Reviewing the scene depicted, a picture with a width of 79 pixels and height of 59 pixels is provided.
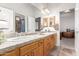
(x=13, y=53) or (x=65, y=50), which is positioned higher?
(x=13, y=53)

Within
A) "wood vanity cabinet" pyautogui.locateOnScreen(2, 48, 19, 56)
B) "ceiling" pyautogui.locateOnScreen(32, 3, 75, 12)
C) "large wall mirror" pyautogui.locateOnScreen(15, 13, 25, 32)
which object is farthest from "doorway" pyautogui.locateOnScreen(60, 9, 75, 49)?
"wood vanity cabinet" pyautogui.locateOnScreen(2, 48, 19, 56)

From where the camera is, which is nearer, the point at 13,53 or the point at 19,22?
the point at 13,53

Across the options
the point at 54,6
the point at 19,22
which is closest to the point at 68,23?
the point at 54,6

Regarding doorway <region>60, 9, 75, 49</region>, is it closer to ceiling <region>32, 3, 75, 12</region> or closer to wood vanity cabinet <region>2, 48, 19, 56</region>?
ceiling <region>32, 3, 75, 12</region>

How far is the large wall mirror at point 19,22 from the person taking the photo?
1.62 meters

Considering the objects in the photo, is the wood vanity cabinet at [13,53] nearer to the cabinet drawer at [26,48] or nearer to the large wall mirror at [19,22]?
the cabinet drawer at [26,48]

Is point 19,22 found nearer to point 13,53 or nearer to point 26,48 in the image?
point 26,48

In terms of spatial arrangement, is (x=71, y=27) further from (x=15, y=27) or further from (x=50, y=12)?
(x=15, y=27)

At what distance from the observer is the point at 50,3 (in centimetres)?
173

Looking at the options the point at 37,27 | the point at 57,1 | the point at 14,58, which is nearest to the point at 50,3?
the point at 57,1

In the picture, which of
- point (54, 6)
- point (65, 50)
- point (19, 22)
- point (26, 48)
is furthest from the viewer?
point (65, 50)

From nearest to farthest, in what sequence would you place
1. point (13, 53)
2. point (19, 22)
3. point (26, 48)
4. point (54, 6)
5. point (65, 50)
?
point (13, 53) → point (26, 48) → point (19, 22) → point (54, 6) → point (65, 50)

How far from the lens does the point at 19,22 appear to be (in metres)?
1.66

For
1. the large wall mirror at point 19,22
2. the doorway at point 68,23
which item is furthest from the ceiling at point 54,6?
the large wall mirror at point 19,22
